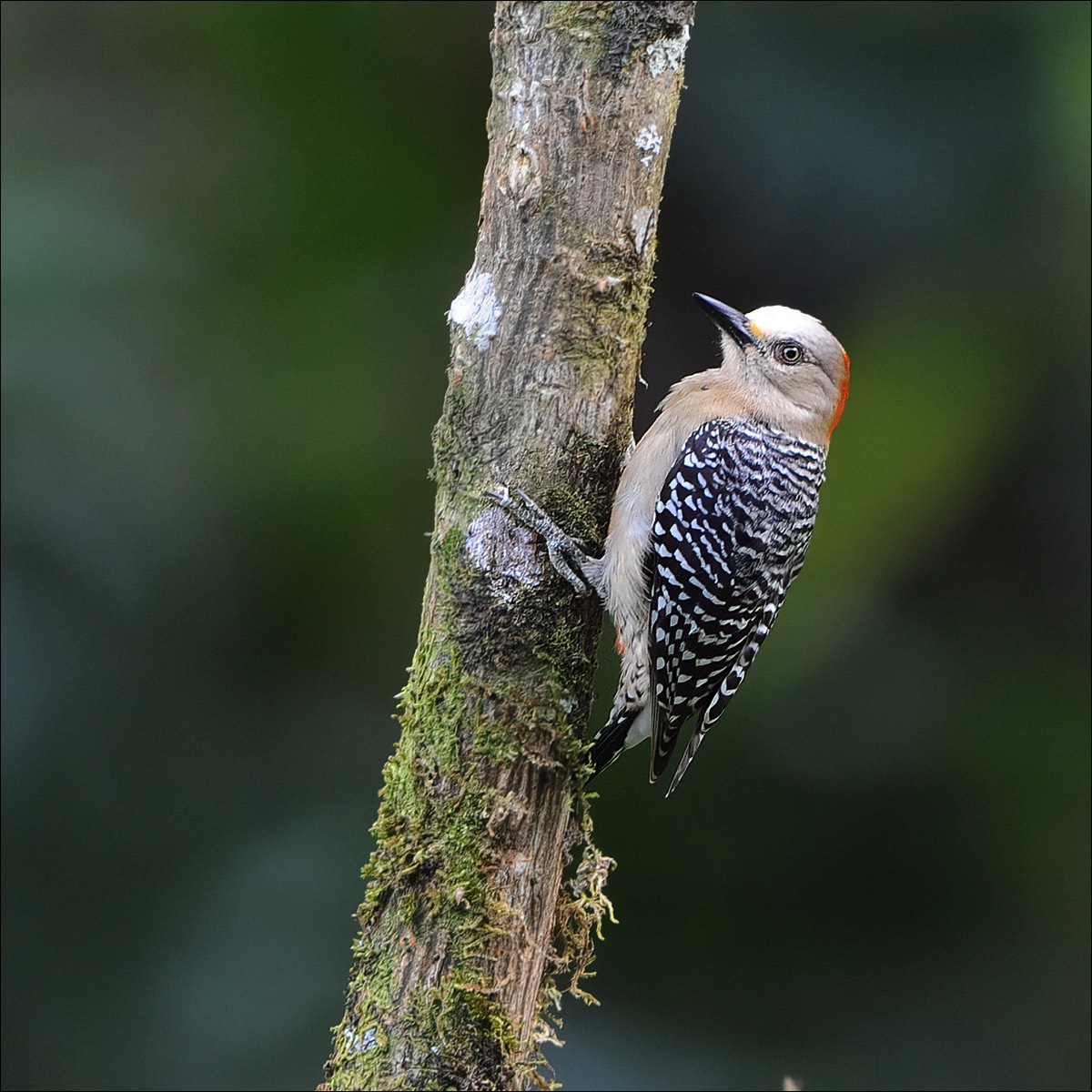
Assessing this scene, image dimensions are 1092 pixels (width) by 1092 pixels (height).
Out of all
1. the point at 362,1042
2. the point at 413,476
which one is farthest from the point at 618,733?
the point at 413,476

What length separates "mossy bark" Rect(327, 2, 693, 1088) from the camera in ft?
9.11

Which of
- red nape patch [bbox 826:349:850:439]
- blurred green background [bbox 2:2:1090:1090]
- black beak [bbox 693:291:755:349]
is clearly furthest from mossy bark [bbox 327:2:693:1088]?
blurred green background [bbox 2:2:1090:1090]

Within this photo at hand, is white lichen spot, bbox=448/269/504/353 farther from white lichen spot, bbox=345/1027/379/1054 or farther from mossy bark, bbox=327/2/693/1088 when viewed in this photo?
white lichen spot, bbox=345/1027/379/1054

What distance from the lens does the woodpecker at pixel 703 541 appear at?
349 centimetres

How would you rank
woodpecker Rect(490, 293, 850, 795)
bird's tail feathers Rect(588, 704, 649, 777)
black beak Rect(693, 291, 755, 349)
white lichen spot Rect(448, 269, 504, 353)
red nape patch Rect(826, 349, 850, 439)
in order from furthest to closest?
1. red nape patch Rect(826, 349, 850, 439)
2. black beak Rect(693, 291, 755, 349)
3. bird's tail feathers Rect(588, 704, 649, 777)
4. woodpecker Rect(490, 293, 850, 795)
5. white lichen spot Rect(448, 269, 504, 353)

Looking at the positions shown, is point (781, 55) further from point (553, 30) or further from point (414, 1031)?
point (414, 1031)

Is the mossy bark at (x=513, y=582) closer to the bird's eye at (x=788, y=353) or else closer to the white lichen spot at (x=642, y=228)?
the white lichen spot at (x=642, y=228)

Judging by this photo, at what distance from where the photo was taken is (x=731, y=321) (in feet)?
13.0

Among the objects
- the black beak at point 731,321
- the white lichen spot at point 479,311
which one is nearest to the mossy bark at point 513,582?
the white lichen spot at point 479,311

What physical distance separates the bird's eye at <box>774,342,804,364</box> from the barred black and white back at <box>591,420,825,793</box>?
31 centimetres

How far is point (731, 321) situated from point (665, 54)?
124cm

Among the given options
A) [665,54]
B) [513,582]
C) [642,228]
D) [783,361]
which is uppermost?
[783,361]

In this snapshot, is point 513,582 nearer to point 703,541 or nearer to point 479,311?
point 479,311

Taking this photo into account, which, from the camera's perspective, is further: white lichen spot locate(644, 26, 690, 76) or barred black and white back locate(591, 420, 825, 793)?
barred black and white back locate(591, 420, 825, 793)
